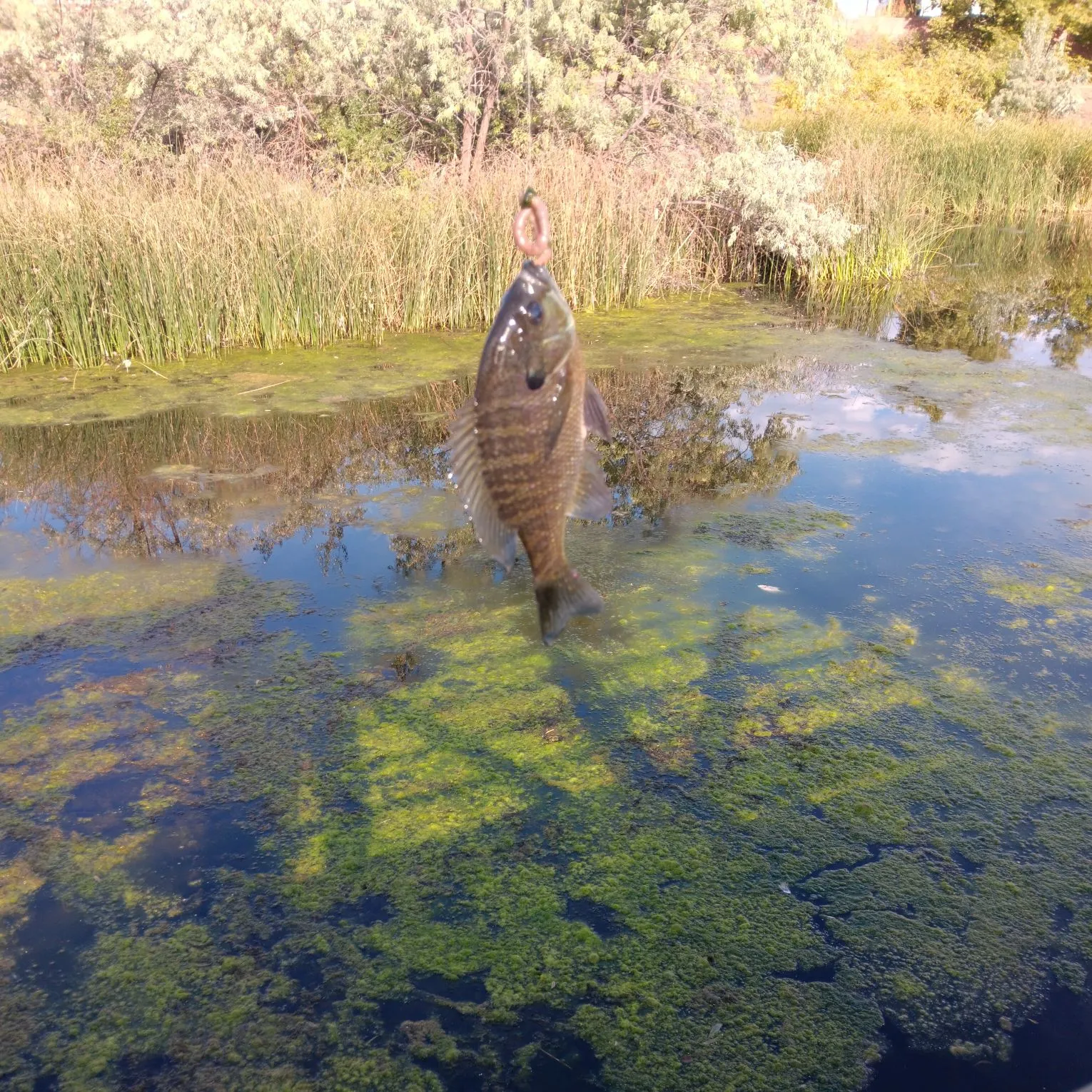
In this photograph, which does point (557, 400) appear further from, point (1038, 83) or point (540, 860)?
point (1038, 83)

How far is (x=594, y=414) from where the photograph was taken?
2145 mm

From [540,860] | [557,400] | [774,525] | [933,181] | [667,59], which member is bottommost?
[540,860]

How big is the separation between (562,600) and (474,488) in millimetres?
371

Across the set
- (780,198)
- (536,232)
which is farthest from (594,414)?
(780,198)

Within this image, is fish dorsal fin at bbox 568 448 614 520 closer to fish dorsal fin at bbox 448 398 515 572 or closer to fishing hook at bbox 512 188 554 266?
fish dorsal fin at bbox 448 398 515 572

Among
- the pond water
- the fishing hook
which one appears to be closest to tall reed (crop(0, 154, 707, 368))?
the pond water

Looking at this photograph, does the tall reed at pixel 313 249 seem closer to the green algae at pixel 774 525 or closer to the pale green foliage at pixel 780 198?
the pale green foliage at pixel 780 198

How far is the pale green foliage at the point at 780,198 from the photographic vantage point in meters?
9.66

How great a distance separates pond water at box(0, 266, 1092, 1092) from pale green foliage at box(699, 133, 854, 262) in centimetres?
462

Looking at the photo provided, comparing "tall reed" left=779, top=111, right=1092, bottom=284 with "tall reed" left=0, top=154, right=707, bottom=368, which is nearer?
"tall reed" left=0, top=154, right=707, bottom=368

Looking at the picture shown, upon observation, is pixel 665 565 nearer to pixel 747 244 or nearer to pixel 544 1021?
pixel 544 1021

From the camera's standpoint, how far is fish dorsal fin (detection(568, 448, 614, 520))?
2.20m

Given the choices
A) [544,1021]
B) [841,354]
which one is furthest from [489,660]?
[841,354]

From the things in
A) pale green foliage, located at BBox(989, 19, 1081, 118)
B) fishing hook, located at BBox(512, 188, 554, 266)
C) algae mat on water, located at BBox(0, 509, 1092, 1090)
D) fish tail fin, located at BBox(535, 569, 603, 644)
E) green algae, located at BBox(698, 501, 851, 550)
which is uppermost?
pale green foliage, located at BBox(989, 19, 1081, 118)
